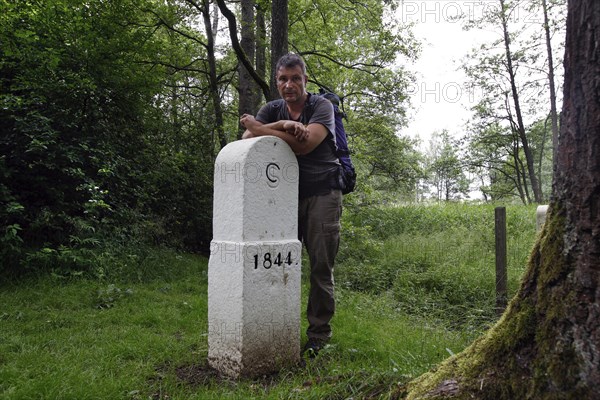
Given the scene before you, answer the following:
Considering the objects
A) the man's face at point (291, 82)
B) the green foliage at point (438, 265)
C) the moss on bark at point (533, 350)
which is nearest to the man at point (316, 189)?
the man's face at point (291, 82)

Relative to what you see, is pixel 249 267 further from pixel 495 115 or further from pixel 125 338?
pixel 495 115

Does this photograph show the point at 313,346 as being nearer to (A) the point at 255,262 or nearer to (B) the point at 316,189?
(A) the point at 255,262

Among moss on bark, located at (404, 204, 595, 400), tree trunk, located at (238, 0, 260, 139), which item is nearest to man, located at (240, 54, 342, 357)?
moss on bark, located at (404, 204, 595, 400)

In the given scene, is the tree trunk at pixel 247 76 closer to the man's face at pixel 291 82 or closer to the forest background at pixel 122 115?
the forest background at pixel 122 115

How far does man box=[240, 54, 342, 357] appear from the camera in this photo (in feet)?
11.1

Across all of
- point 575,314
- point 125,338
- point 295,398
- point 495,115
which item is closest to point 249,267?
point 295,398

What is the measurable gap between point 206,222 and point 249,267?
613 centimetres

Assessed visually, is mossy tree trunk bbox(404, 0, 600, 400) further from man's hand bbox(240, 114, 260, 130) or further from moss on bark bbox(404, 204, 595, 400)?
man's hand bbox(240, 114, 260, 130)

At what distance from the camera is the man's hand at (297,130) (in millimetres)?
3174

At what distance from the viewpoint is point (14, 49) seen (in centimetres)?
626

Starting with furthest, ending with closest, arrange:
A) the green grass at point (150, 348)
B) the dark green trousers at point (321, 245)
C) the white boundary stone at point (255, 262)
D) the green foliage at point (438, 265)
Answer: the green foliage at point (438, 265) < the dark green trousers at point (321, 245) < the white boundary stone at point (255, 262) < the green grass at point (150, 348)

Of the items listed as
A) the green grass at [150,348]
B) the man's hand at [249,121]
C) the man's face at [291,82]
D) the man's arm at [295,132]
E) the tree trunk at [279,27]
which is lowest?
the green grass at [150,348]

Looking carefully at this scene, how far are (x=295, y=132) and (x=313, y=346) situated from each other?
1812 mm

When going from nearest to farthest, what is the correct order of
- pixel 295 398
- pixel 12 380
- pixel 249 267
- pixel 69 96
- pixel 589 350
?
pixel 589 350, pixel 295 398, pixel 12 380, pixel 249 267, pixel 69 96
